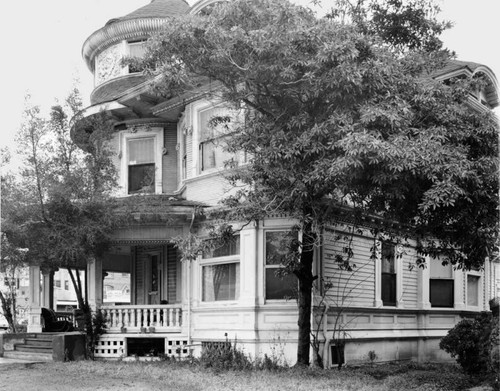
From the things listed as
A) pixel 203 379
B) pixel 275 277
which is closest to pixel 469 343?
pixel 275 277

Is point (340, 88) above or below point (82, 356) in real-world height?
above

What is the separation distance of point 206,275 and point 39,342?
5.34 metres

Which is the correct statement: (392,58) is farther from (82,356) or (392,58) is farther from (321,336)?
(82,356)

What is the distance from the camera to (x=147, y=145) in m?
19.2

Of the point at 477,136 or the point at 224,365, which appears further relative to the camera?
the point at 224,365

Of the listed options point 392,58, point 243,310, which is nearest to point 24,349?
point 243,310

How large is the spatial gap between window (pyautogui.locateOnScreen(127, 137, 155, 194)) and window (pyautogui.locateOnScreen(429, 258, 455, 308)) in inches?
331

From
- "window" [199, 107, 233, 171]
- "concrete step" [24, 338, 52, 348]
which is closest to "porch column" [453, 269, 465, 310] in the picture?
"window" [199, 107, 233, 171]

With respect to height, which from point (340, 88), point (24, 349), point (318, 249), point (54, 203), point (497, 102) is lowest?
point (24, 349)

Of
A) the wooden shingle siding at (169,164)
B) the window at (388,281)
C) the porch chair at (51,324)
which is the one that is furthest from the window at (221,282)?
the porch chair at (51,324)

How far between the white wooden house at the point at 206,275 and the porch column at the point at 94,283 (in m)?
0.03

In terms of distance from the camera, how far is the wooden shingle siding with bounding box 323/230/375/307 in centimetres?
1521

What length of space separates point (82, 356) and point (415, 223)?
8.59m

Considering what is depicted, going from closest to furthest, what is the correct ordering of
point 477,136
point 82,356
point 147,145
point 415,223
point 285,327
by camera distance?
1. point 477,136
2. point 415,223
3. point 285,327
4. point 82,356
5. point 147,145
